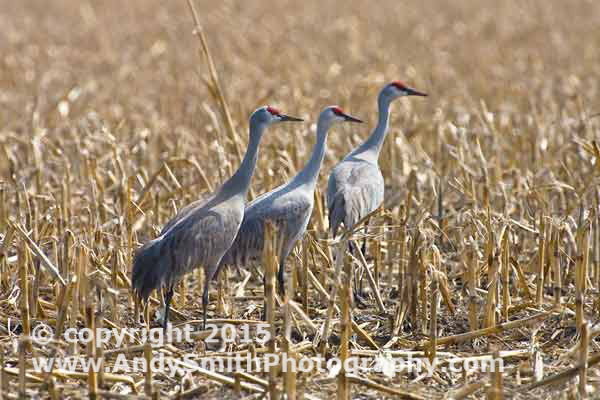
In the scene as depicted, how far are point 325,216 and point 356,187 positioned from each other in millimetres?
310

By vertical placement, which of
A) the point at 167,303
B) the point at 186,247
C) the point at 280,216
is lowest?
the point at 167,303

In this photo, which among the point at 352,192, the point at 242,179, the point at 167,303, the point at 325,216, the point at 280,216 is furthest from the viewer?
the point at 325,216

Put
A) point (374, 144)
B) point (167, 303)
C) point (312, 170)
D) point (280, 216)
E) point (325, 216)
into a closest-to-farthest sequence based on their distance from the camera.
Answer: point (167, 303), point (280, 216), point (312, 170), point (325, 216), point (374, 144)

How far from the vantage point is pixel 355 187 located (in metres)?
6.09

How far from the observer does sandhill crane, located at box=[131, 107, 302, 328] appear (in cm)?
490

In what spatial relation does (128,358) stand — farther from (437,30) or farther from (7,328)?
(437,30)

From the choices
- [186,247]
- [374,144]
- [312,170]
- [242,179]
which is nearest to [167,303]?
[186,247]

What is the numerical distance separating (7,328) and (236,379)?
1.53 m

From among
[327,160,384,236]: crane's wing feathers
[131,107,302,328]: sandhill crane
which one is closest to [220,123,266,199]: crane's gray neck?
[131,107,302,328]: sandhill crane

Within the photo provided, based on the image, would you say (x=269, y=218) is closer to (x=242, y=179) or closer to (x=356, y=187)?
(x=242, y=179)

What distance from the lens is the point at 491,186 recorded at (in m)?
6.77

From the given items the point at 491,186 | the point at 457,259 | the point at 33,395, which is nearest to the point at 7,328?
the point at 33,395

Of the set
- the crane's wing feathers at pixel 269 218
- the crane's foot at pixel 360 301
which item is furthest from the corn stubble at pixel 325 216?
the crane's wing feathers at pixel 269 218

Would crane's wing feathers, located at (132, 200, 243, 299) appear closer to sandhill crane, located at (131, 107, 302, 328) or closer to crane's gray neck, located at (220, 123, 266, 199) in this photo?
sandhill crane, located at (131, 107, 302, 328)
